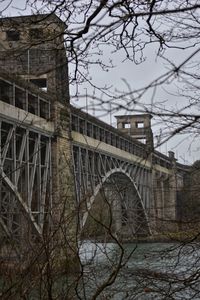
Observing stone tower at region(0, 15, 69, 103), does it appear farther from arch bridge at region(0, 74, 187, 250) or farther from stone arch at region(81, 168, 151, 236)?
stone arch at region(81, 168, 151, 236)

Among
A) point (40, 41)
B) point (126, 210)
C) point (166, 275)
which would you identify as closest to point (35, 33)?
point (40, 41)

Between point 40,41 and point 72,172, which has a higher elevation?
point 40,41

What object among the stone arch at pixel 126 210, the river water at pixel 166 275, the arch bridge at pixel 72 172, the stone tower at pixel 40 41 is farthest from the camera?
the stone arch at pixel 126 210

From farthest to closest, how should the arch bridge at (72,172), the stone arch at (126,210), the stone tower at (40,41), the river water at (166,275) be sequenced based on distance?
the stone arch at (126,210)
the arch bridge at (72,172)
the river water at (166,275)
the stone tower at (40,41)

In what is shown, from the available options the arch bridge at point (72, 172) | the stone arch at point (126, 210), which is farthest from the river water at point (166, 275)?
the stone arch at point (126, 210)

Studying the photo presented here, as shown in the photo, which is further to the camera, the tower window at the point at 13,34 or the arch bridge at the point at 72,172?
the arch bridge at the point at 72,172

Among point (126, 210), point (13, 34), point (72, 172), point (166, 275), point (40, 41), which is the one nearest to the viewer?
point (40, 41)

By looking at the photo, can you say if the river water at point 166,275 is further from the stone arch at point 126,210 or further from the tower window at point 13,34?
the tower window at point 13,34

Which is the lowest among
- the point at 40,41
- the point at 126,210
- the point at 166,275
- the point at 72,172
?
the point at 166,275

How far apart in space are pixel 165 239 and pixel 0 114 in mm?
15018

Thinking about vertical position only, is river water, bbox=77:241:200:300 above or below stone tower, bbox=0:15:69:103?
below

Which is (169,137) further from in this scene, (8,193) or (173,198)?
(8,193)

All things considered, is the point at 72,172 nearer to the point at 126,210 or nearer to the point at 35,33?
the point at 126,210

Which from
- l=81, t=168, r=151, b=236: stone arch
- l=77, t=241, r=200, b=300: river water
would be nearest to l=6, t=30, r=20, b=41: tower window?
l=81, t=168, r=151, b=236: stone arch
